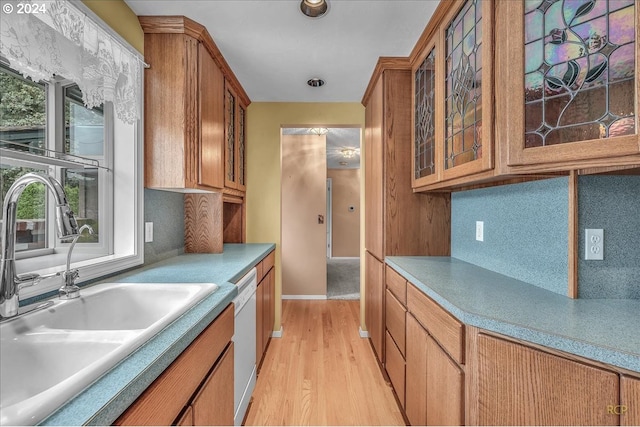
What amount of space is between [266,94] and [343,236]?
5154mm

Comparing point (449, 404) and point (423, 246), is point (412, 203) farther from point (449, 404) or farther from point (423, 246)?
point (449, 404)

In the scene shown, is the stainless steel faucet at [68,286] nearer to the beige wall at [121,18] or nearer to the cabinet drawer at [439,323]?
the beige wall at [121,18]

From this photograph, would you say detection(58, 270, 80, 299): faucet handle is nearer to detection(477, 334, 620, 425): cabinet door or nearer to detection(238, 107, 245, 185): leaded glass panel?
detection(477, 334, 620, 425): cabinet door

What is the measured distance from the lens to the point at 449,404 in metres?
1.13

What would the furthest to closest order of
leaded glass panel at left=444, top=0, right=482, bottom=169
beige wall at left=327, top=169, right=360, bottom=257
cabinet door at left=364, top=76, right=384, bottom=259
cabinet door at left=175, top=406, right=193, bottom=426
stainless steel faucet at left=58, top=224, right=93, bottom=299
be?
beige wall at left=327, top=169, right=360, bottom=257 → cabinet door at left=364, top=76, right=384, bottom=259 → leaded glass panel at left=444, top=0, right=482, bottom=169 → stainless steel faucet at left=58, top=224, right=93, bottom=299 → cabinet door at left=175, top=406, right=193, bottom=426

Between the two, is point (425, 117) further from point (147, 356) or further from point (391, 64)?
point (147, 356)

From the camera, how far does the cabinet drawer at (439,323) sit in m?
1.07

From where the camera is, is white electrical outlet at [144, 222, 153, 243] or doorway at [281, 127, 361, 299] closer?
white electrical outlet at [144, 222, 153, 243]

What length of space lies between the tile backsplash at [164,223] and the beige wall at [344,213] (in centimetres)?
544

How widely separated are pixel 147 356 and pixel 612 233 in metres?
1.60

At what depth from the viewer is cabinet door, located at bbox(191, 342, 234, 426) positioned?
0.95 meters

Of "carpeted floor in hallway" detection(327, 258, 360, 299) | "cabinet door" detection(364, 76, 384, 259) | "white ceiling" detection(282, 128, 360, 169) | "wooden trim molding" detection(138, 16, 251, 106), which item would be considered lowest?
"carpeted floor in hallway" detection(327, 258, 360, 299)

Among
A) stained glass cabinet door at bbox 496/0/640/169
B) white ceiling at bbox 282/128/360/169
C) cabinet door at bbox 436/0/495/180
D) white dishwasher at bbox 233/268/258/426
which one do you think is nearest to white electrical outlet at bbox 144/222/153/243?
white dishwasher at bbox 233/268/258/426

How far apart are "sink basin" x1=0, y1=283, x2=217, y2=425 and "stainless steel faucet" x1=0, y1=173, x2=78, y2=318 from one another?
0.06 meters
